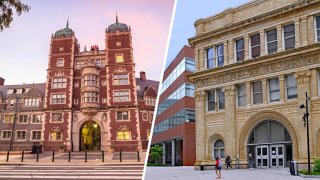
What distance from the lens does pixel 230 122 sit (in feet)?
63.4

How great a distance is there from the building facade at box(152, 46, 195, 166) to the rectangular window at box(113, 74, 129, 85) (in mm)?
14882

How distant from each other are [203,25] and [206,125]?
4627 millimetres

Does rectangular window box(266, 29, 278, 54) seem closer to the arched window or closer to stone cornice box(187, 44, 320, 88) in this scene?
stone cornice box(187, 44, 320, 88)

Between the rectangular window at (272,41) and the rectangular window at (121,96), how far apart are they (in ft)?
36.3

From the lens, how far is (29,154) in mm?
8391

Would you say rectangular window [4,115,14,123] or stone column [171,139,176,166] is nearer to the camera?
rectangular window [4,115,14,123]

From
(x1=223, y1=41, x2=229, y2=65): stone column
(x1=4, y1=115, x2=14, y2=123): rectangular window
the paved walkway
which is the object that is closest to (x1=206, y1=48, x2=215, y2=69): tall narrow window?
(x1=223, y1=41, x2=229, y2=65): stone column

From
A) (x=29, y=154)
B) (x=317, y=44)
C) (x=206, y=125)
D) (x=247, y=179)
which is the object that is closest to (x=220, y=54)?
(x=206, y=125)

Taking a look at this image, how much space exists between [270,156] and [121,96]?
35.3ft

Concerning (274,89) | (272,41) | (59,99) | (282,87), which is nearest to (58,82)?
(59,99)

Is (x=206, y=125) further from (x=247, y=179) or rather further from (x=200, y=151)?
(x=247, y=179)

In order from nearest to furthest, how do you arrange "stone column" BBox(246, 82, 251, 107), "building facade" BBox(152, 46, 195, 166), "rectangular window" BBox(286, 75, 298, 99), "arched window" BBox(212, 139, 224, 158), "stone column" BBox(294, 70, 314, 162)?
"stone column" BBox(294, 70, 314, 162) → "rectangular window" BBox(286, 75, 298, 99) → "stone column" BBox(246, 82, 251, 107) → "arched window" BBox(212, 139, 224, 158) → "building facade" BBox(152, 46, 195, 166)

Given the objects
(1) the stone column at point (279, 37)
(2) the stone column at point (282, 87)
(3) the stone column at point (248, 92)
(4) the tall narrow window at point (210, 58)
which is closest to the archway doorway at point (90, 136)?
(2) the stone column at point (282, 87)

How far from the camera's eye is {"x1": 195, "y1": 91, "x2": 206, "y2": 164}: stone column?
20241 millimetres
